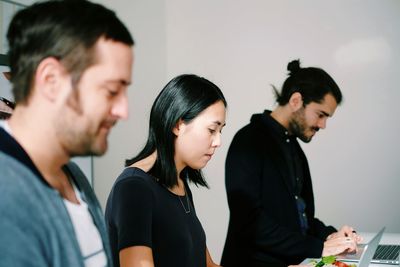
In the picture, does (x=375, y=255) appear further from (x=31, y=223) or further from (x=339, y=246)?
(x=31, y=223)

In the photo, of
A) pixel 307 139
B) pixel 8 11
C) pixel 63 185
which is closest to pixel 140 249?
pixel 63 185

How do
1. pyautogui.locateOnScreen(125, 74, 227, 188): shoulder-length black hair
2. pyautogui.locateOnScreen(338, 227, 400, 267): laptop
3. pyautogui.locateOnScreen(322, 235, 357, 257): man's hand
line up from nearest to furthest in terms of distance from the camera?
pyautogui.locateOnScreen(125, 74, 227, 188): shoulder-length black hair
pyautogui.locateOnScreen(338, 227, 400, 267): laptop
pyautogui.locateOnScreen(322, 235, 357, 257): man's hand

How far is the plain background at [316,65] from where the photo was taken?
280cm

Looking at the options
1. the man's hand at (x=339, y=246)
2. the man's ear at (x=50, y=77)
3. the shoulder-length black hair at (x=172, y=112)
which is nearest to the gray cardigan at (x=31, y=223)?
the man's ear at (x=50, y=77)

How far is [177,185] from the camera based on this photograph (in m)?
1.25

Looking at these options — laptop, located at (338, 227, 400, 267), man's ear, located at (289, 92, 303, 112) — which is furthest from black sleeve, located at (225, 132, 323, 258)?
man's ear, located at (289, 92, 303, 112)

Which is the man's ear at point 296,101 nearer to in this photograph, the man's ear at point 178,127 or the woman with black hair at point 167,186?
the woman with black hair at point 167,186

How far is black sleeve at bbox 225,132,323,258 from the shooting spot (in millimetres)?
1657

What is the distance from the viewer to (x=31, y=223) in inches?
24.3

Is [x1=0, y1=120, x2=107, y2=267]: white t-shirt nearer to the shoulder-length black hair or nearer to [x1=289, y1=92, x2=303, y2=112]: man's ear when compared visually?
the shoulder-length black hair

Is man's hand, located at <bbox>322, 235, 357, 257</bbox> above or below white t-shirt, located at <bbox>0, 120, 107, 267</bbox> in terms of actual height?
below

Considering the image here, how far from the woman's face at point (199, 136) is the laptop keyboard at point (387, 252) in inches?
28.7

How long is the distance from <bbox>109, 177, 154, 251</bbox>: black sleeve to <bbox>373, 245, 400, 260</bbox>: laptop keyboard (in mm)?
893

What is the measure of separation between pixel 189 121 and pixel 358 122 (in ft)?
6.39
